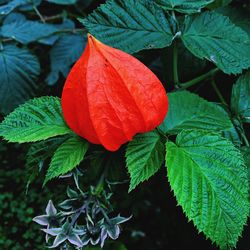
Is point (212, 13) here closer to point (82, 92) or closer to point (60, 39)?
point (82, 92)

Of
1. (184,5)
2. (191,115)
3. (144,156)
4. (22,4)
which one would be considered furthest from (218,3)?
(22,4)

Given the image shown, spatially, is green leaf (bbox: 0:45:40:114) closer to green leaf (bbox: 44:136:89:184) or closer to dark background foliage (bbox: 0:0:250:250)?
dark background foliage (bbox: 0:0:250:250)

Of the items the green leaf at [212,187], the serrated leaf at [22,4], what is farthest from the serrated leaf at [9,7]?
the green leaf at [212,187]

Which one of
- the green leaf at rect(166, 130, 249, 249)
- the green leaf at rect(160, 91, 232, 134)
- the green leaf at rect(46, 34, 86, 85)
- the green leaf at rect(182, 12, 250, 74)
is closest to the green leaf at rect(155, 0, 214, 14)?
the green leaf at rect(182, 12, 250, 74)

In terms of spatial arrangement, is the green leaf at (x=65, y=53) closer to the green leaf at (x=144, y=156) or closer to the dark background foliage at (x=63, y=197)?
the dark background foliage at (x=63, y=197)

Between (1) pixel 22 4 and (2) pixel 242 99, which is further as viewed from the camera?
(1) pixel 22 4

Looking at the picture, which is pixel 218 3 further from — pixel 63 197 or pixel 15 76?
pixel 63 197

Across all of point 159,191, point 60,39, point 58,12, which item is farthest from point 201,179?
point 58,12
